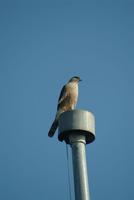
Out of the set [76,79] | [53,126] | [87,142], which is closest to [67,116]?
[87,142]

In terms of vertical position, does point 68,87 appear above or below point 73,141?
above

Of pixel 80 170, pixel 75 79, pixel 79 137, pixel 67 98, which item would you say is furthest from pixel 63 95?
pixel 80 170

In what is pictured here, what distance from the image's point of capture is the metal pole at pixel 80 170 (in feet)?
15.6

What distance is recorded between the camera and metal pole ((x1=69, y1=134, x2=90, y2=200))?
474 centimetres

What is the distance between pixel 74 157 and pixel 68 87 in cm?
637

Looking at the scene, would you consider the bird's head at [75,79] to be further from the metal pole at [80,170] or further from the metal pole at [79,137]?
the metal pole at [80,170]

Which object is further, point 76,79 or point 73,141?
point 76,79

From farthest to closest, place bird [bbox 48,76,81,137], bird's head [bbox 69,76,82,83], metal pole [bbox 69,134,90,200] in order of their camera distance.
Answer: bird's head [bbox 69,76,82,83] → bird [bbox 48,76,81,137] → metal pole [bbox 69,134,90,200]

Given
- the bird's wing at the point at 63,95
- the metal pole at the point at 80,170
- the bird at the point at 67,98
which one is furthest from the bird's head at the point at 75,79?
the metal pole at the point at 80,170

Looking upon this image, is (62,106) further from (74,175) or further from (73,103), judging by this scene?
(74,175)

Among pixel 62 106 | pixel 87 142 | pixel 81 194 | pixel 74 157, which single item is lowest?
pixel 81 194

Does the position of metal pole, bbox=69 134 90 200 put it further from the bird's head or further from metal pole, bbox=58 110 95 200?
the bird's head

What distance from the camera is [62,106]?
10977 millimetres

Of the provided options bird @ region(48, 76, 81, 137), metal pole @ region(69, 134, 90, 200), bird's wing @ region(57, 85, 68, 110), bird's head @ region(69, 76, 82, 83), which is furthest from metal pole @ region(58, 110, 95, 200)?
bird's head @ region(69, 76, 82, 83)
